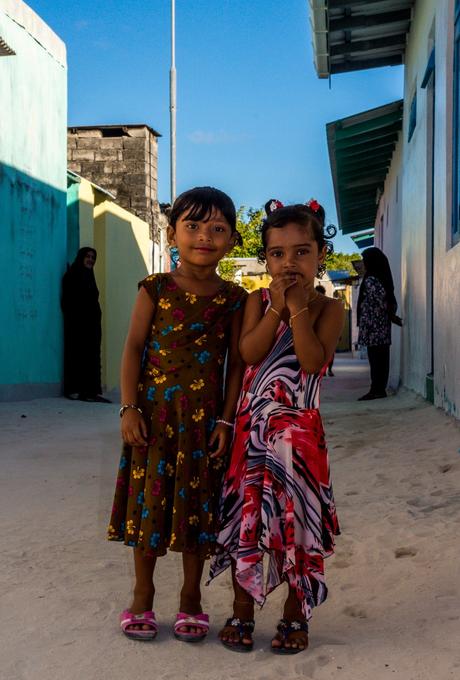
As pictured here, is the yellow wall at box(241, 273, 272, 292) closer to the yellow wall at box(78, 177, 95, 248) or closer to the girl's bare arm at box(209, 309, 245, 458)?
the yellow wall at box(78, 177, 95, 248)

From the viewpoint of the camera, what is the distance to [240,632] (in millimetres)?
2406

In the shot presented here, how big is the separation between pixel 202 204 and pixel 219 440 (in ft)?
2.30

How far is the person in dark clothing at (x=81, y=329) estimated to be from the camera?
10.2 metres

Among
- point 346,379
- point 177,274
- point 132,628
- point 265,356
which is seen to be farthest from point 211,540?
point 346,379

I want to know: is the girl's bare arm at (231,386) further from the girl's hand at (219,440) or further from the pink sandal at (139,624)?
the pink sandal at (139,624)

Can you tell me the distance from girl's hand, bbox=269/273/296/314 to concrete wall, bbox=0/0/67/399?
22.3 ft

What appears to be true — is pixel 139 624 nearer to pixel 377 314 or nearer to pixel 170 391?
pixel 170 391

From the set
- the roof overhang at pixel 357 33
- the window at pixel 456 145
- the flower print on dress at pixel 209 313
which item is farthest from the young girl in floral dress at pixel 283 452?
the roof overhang at pixel 357 33

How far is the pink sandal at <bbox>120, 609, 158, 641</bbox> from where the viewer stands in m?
2.47

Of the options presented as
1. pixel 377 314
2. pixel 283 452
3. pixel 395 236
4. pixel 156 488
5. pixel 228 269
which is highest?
pixel 228 269

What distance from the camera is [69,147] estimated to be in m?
17.4

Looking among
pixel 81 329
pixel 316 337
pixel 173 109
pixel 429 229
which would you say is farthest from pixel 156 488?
pixel 173 109

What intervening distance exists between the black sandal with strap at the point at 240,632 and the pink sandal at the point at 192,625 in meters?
0.07

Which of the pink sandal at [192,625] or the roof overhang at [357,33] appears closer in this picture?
the pink sandal at [192,625]
